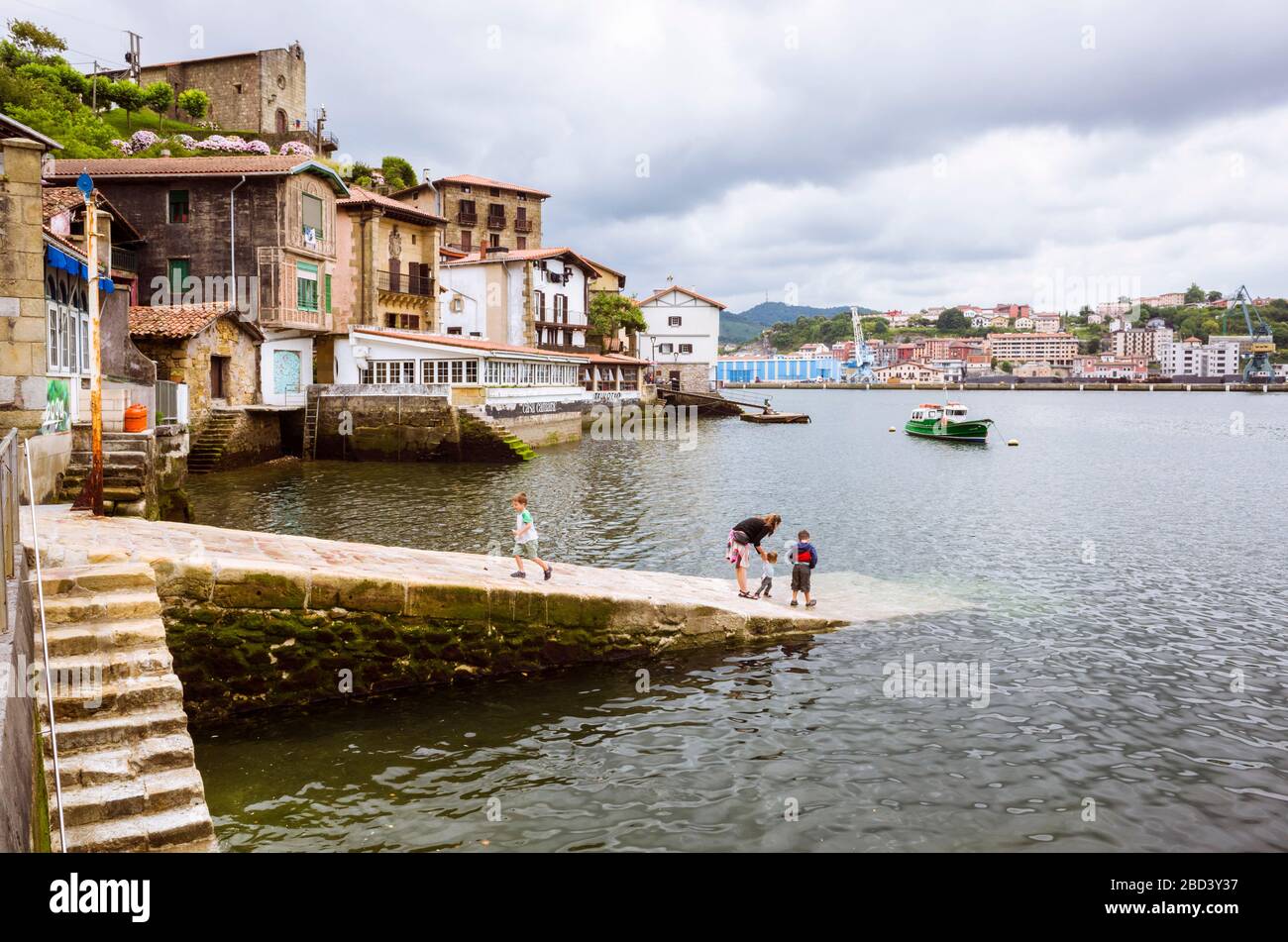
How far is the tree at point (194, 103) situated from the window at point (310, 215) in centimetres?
4984

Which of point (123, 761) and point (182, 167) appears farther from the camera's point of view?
point (182, 167)

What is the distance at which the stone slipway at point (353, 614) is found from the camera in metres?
11.1

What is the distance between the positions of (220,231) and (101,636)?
40.2m

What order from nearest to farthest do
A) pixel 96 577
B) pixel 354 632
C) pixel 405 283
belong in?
pixel 96 577
pixel 354 632
pixel 405 283

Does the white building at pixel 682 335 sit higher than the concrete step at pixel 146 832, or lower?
higher

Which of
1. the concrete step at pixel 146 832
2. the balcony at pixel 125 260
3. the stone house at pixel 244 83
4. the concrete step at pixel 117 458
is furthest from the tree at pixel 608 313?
the concrete step at pixel 146 832

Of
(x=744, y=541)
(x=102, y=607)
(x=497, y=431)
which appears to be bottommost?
(x=744, y=541)

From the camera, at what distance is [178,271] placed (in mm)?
43750

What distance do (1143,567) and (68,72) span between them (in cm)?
9111

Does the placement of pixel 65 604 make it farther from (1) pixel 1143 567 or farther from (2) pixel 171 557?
(1) pixel 1143 567

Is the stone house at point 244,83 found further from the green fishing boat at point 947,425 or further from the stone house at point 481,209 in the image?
the green fishing boat at point 947,425
